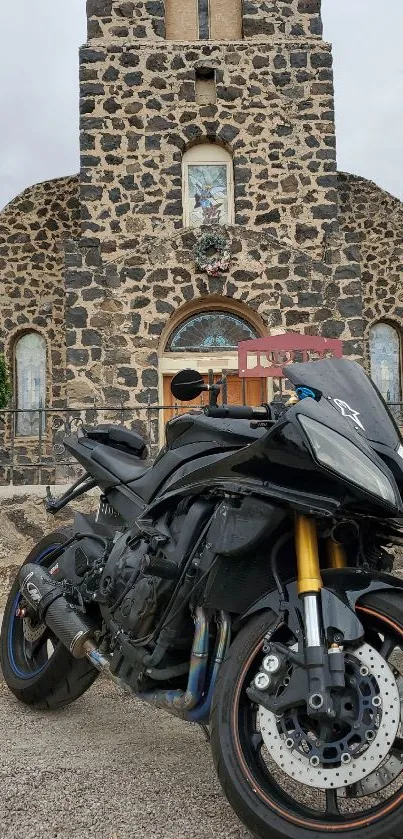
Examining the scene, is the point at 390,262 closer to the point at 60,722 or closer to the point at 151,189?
the point at 151,189

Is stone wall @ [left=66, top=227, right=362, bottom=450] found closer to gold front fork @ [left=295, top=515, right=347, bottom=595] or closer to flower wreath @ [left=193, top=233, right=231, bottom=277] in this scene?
flower wreath @ [left=193, top=233, right=231, bottom=277]

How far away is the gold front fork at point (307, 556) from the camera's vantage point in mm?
2096

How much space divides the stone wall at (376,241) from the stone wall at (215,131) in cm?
280

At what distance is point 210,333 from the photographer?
40.2ft

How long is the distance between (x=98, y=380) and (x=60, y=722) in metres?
Result: 8.30

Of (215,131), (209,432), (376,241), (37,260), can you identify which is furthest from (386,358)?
(209,432)

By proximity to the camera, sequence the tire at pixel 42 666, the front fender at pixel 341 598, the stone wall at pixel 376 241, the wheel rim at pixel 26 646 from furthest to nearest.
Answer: the stone wall at pixel 376 241 < the wheel rim at pixel 26 646 < the tire at pixel 42 666 < the front fender at pixel 341 598

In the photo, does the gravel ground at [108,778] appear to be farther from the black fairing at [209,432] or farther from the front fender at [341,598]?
the black fairing at [209,432]

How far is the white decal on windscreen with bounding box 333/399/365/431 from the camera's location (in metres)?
2.27

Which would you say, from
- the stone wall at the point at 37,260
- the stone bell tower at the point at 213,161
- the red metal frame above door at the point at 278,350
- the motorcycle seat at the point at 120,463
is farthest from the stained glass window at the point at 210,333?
the motorcycle seat at the point at 120,463

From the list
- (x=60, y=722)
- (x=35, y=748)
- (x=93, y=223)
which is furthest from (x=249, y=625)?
(x=93, y=223)

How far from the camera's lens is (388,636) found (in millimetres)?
2070

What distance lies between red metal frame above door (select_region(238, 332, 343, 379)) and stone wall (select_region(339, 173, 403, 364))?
4.11 metres

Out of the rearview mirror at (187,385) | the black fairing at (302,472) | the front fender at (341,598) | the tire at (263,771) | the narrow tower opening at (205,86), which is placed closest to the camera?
the tire at (263,771)
